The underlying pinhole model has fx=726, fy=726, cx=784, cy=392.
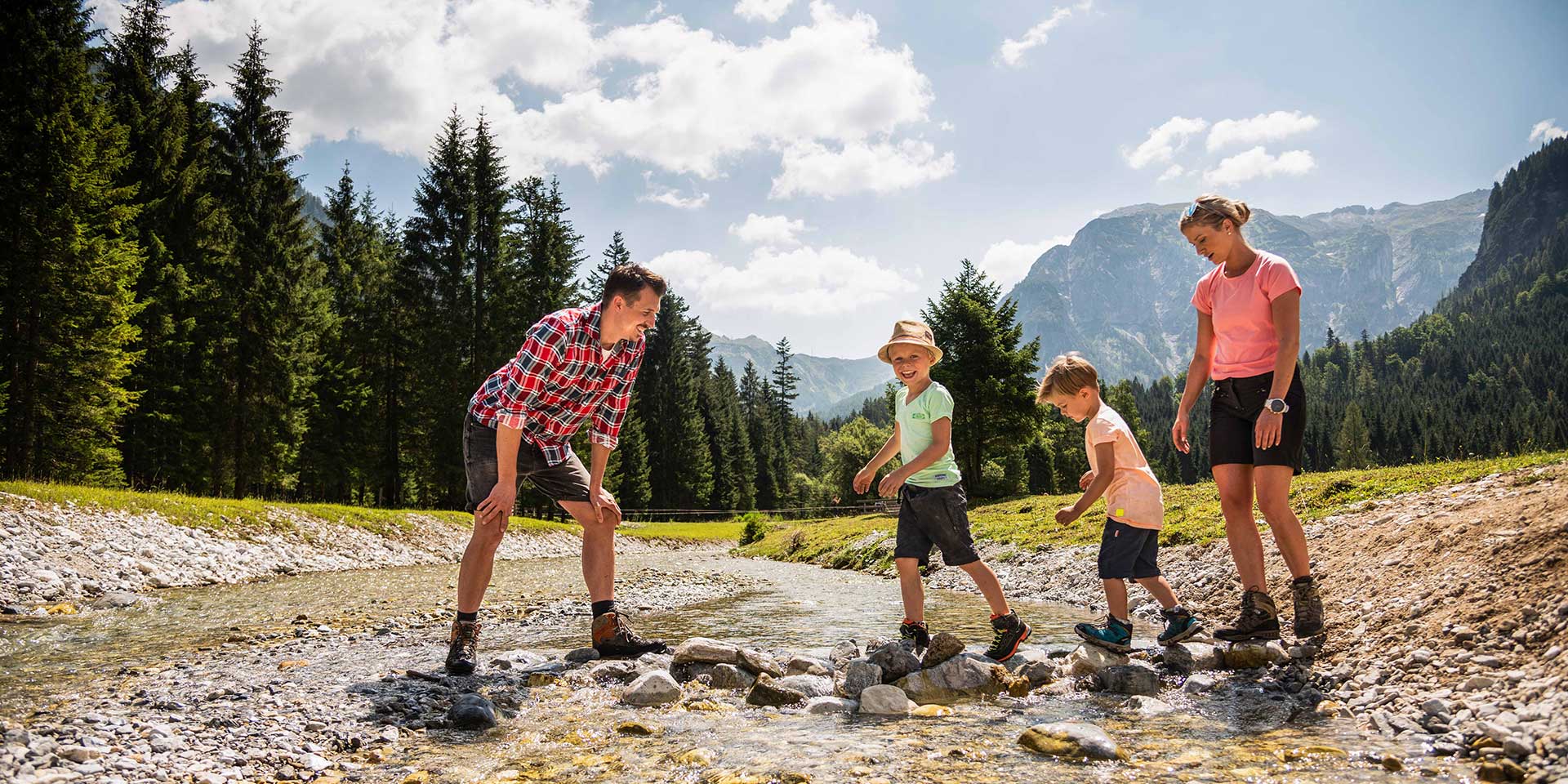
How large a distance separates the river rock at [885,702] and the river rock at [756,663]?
101 centimetres

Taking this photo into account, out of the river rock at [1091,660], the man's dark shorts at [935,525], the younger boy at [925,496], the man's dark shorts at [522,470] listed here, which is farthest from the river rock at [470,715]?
the river rock at [1091,660]

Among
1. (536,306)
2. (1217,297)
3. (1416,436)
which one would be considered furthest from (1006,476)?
(1217,297)

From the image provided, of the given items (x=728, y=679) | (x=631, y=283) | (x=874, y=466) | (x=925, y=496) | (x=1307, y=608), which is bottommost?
(x=728, y=679)

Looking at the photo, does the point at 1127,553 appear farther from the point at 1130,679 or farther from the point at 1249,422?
the point at 1249,422

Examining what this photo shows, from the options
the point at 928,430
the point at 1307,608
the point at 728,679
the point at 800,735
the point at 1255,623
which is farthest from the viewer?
the point at 928,430

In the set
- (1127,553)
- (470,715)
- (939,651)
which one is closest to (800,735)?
(939,651)

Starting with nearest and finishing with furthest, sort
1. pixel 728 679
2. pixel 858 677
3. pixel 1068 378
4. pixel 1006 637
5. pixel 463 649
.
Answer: pixel 858 677 → pixel 728 679 → pixel 463 649 → pixel 1006 637 → pixel 1068 378

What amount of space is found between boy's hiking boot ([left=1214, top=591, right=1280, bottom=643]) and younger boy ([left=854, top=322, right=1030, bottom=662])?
1361mm

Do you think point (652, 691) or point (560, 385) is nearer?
point (652, 691)

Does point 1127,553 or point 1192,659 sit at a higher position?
point 1127,553

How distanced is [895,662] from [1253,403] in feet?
10.1

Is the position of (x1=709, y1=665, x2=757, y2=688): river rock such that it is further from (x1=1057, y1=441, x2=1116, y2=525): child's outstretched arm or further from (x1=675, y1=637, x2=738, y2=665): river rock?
(x1=1057, y1=441, x2=1116, y2=525): child's outstretched arm

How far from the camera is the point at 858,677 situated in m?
4.76

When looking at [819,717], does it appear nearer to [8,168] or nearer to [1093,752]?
[1093,752]
